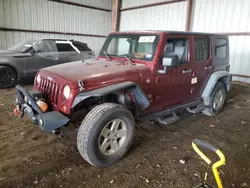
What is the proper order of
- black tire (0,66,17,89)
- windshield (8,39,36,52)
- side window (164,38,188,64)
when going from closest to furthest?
side window (164,38,188,64) < black tire (0,66,17,89) < windshield (8,39,36,52)

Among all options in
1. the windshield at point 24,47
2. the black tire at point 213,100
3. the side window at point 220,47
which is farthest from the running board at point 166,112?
the windshield at point 24,47

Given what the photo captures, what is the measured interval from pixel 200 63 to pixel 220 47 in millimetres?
893

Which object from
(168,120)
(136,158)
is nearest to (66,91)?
(136,158)

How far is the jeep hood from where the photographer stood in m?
2.44

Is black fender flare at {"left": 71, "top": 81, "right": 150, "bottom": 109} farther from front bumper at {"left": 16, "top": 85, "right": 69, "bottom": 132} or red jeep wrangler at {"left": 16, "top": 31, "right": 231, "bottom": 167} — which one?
front bumper at {"left": 16, "top": 85, "right": 69, "bottom": 132}

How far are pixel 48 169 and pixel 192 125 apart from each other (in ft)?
8.54

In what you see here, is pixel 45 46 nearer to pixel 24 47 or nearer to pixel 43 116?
pixel 24 47

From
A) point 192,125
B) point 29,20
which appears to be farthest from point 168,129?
point 29,20

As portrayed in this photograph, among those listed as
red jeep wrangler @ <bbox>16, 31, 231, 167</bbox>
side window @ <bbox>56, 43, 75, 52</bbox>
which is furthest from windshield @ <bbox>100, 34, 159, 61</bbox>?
side window @ <bbox>56, 43, 75, 52</bbox>

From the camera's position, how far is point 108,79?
255 centimetres

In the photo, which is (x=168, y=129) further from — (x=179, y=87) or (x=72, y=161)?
(x=72, y=161)

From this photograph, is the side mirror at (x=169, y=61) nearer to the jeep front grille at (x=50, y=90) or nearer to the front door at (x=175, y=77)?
the front door at (x=175, y=77)

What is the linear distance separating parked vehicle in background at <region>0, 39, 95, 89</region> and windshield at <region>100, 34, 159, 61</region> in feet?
12.3

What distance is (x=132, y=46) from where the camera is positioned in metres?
3.27
